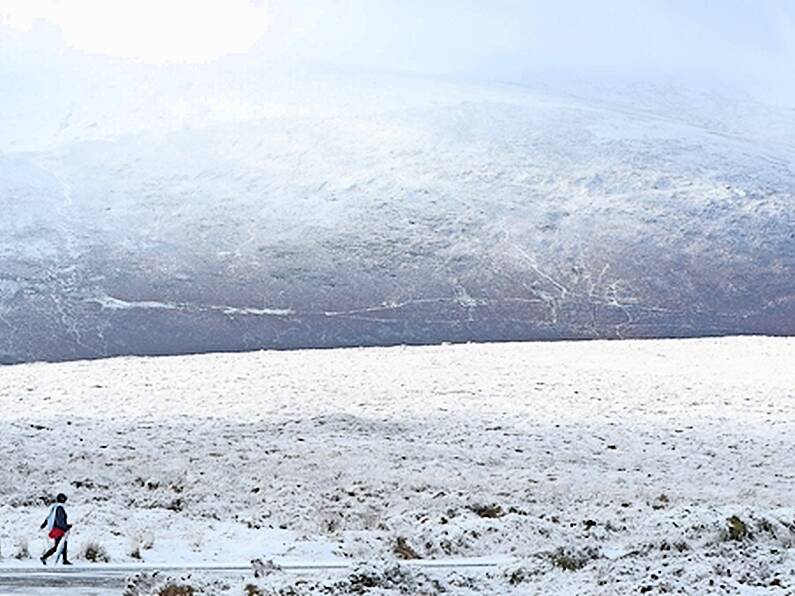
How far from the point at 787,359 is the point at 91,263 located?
3516 cm

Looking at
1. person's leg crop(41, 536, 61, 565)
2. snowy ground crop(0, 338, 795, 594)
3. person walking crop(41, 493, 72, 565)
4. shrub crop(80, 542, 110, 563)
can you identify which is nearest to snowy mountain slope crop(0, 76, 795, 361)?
snowy ground crop(0, 338, 795, 594)

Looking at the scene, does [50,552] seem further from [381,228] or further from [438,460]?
[381,228]

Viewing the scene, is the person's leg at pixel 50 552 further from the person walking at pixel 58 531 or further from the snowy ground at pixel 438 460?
the snowy ground at pixel 438 460

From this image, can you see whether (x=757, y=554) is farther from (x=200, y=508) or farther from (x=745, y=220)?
(x=745, y=220)

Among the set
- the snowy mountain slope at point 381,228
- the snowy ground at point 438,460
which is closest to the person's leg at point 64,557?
the snowy ground at point 438,460

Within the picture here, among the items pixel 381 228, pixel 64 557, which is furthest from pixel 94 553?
pixel 381 228

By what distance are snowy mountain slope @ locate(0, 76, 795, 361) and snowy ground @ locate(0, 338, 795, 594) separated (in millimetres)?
7078

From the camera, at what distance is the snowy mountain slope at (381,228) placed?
47750mm

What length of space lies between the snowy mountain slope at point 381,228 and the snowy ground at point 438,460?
708cm

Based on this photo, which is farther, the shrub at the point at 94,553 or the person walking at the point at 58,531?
the shrub at the point at 94,553

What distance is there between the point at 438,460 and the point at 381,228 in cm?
3542

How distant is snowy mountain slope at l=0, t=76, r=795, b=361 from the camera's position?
157 ft

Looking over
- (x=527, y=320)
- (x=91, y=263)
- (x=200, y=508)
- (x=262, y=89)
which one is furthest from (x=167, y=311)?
(x=262, y=89)

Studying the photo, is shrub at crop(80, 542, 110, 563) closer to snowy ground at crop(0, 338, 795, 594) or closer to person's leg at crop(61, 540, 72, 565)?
snowy ground at crop(0, 338, 795, 594)
